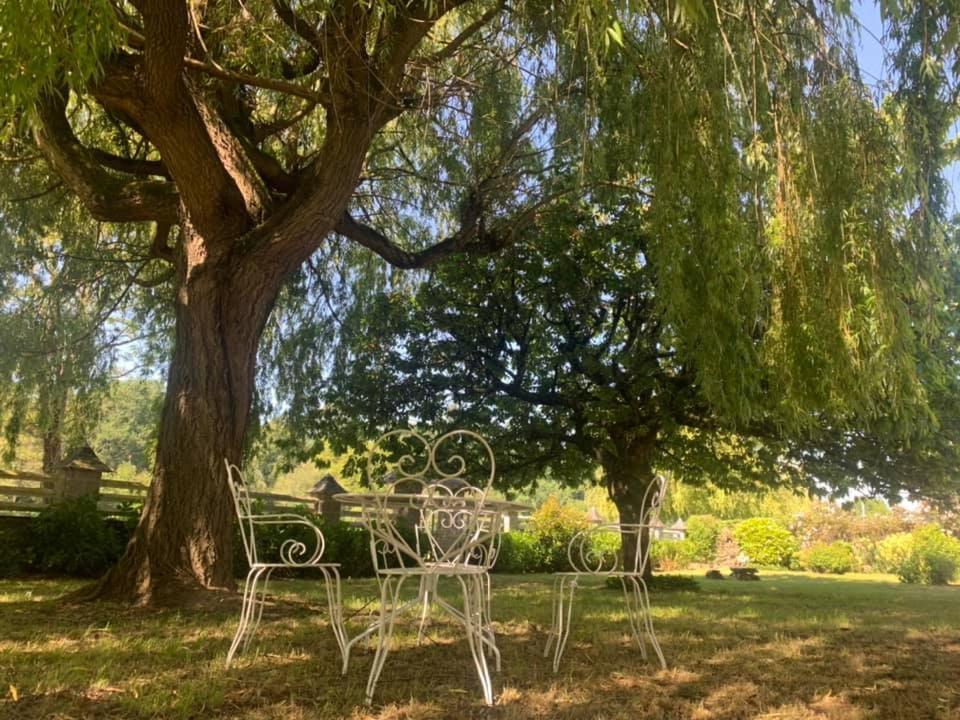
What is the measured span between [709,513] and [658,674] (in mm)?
24504

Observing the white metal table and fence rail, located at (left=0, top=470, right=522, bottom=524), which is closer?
the white metal table

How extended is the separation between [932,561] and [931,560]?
25mm

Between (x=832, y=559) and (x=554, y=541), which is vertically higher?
(x=554, y=541)

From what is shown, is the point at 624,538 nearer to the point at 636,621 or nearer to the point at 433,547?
the point at 636,621

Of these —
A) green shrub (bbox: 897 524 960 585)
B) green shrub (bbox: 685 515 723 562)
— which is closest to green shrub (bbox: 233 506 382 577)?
green shrub (bbox: 897 524 960 585)

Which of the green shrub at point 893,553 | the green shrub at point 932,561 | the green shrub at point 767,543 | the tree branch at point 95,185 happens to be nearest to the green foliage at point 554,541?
the green shrub at point 767,543

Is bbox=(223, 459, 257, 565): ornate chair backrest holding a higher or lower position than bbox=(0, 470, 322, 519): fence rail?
higher

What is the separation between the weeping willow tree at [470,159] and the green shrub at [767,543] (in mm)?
13673

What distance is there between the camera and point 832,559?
1720 cm

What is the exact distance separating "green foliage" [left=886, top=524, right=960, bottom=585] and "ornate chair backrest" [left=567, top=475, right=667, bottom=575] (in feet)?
19.7

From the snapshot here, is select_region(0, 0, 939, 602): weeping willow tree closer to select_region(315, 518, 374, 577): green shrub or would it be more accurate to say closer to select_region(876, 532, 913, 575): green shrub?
select_region(315, 518, 374, 577): green shrub

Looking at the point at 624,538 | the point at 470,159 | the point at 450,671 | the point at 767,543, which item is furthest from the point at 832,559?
the point at 450,671

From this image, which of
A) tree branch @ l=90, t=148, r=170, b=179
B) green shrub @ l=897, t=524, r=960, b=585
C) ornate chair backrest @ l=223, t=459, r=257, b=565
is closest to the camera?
ornate chair backrest @ l=223, t=459, r=257, b=565

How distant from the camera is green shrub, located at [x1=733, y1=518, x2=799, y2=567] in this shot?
1830 centimetres
